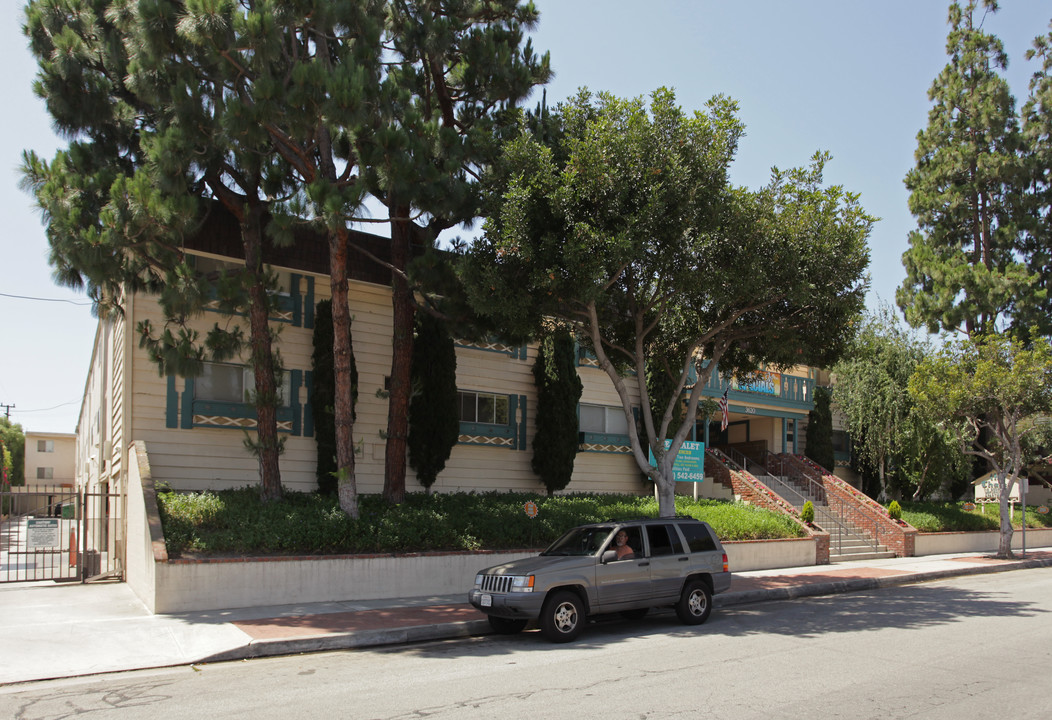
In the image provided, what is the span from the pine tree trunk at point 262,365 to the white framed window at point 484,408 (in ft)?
19.9

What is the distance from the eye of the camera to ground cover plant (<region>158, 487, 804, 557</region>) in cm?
1377

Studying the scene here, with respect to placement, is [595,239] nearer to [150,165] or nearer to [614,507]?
[150,165]

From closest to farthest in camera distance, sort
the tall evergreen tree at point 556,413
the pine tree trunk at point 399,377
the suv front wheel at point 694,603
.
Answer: the suv front wheel at point 694,603 < the pine tree trunk at point 399,377 < the tall evergreen tree at point 556,413

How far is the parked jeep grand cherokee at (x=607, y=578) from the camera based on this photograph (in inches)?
414

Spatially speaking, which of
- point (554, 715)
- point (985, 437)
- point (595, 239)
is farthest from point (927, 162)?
point (554, 715)

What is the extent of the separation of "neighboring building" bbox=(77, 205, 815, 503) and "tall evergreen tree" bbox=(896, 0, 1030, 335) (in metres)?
17.2

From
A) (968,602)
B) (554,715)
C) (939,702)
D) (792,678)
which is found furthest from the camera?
(968,602)

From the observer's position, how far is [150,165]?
13.5 meters

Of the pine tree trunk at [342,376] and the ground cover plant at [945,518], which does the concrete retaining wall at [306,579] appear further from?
the ground cover plant at [945,518]

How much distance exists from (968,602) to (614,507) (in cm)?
813

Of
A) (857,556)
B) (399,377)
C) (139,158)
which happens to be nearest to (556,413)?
(399,377)

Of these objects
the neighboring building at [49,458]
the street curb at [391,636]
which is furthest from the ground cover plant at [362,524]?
the neighboring building at [49,458]

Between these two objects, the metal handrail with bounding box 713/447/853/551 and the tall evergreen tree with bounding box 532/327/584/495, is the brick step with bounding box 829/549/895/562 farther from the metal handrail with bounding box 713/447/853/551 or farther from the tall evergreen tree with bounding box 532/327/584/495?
the tall evergreen tree with bounding box 532/327/584/495

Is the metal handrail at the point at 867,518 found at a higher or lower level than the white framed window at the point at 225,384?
lower
